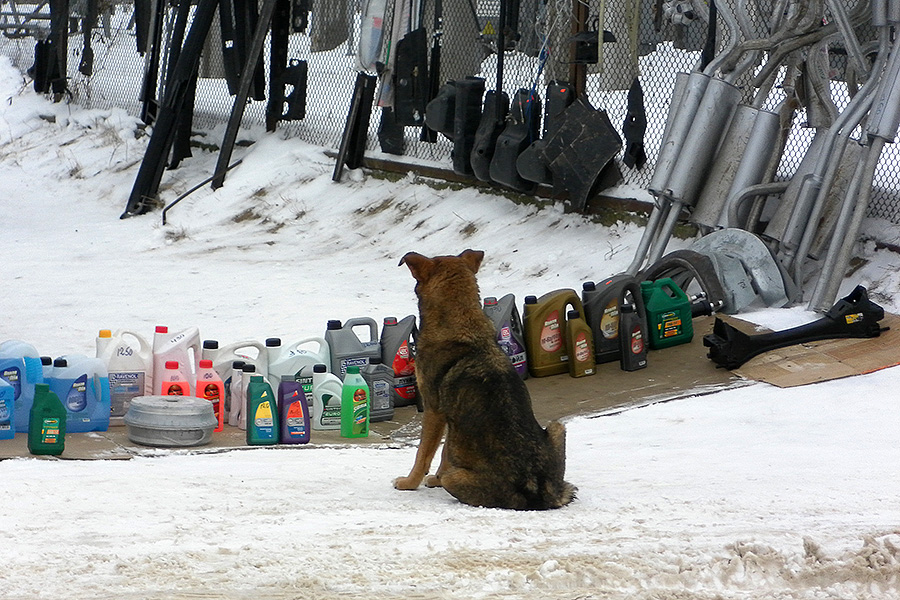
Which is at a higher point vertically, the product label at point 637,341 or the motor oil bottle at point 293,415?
the product label at point 637,341

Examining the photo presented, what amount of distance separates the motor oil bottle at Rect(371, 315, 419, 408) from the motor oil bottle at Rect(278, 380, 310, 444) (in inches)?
36.8

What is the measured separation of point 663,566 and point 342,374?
353 centimetres

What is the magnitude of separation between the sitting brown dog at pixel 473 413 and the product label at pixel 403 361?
183cm

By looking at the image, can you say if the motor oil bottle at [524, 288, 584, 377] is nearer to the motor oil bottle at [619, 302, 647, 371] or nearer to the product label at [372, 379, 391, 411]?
the motor oil bottle at [619, 302, 647, 371]

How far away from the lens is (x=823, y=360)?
22.5 feet

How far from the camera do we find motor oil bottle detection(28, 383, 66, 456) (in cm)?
522

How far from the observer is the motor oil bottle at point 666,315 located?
746 centimetres

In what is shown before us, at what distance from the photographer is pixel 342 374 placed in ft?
21.4

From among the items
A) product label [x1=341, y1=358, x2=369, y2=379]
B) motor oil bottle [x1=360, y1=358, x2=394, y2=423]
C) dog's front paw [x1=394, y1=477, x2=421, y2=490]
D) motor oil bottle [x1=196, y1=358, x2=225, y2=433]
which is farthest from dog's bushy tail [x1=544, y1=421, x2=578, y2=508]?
motor oil bottle [x1=196, y1=358, x2=225, y2=433]

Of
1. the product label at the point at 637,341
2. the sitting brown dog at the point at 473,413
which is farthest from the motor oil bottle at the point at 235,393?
the product label at the point at 637,341

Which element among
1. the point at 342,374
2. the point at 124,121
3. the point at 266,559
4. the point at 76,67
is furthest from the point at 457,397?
the point at 76,67

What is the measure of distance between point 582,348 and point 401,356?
1.28m

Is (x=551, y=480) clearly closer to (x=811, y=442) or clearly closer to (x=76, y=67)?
(x=811, y=442)

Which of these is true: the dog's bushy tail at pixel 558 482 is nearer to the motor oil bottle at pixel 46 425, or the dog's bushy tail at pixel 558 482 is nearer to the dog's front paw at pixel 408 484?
the dog's front paw at pixel 408 484
